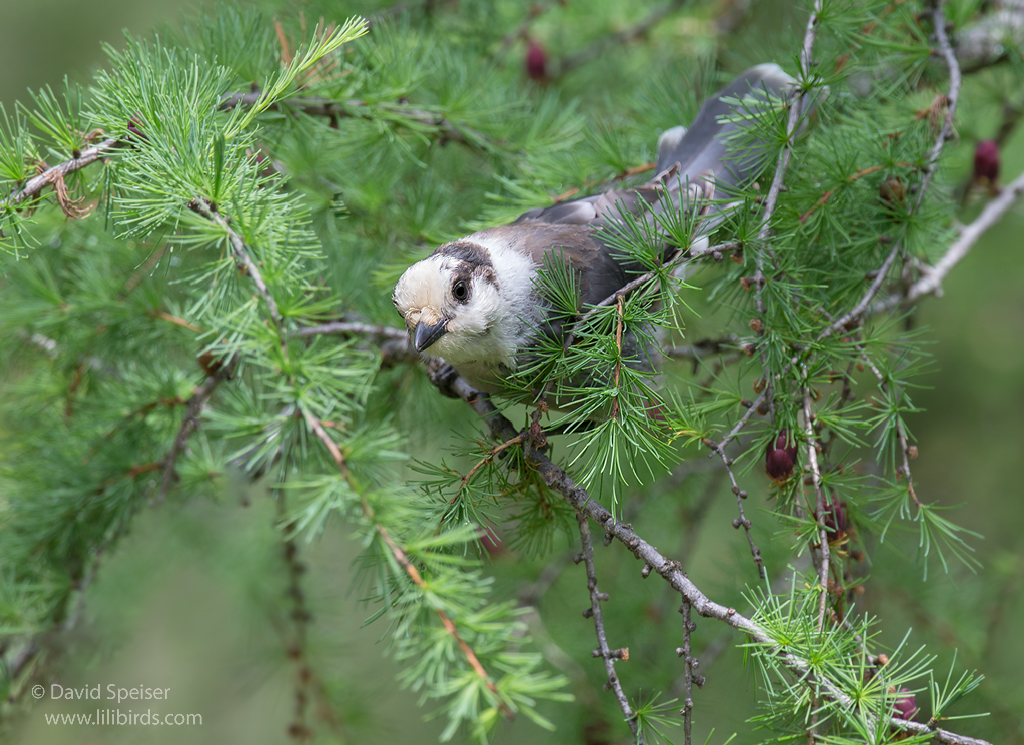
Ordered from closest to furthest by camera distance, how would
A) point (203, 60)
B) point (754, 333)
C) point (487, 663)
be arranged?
1. point (487, 663)
2. point (754, 333)
3. point (203, 60)

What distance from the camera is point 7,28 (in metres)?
4.85

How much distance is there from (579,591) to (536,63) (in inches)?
69.6

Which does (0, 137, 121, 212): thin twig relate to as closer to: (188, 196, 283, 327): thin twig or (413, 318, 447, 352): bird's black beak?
(188, 196, 283, 327): thin twig

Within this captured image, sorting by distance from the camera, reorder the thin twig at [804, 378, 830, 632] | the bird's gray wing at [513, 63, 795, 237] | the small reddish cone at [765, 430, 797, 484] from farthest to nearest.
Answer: the bird's gray wing at [513, 63, 795, 237], the small reddish cone at [765, 430, 797, 484], the thin twig at [804, 378, 830, 632]

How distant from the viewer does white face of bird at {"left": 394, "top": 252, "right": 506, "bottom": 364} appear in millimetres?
1382

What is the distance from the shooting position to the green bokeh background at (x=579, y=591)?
2107 millimetres

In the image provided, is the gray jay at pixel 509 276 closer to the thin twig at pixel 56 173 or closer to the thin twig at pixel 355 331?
the thin twig at pixel 355 331

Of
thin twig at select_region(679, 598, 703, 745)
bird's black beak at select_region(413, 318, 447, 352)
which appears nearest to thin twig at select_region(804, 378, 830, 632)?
thin twig at select_region(679, 598, 703, 745)

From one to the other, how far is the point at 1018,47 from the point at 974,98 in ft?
0.87

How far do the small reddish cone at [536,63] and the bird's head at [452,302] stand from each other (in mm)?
1253

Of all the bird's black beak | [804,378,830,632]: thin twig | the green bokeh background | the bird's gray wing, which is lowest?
the green bokeh background

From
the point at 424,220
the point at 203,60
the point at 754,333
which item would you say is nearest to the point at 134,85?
the point at 203,60

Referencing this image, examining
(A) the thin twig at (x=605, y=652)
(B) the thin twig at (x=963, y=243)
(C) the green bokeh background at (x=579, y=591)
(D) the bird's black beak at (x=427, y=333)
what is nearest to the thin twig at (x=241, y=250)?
(D) the bird's black beak at (x=427, y=333)

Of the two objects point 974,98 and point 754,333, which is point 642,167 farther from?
point 974,98
